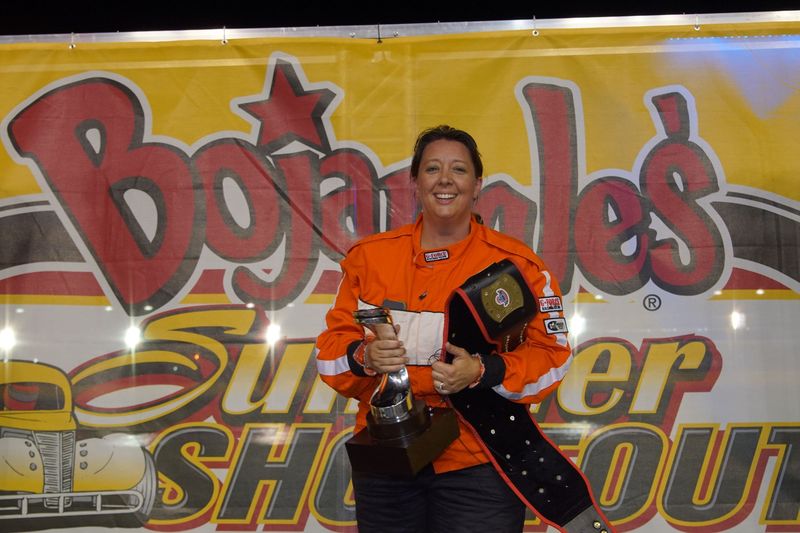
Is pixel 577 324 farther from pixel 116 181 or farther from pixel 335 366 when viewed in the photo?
pixel 116 181

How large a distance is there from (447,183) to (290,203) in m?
1.40

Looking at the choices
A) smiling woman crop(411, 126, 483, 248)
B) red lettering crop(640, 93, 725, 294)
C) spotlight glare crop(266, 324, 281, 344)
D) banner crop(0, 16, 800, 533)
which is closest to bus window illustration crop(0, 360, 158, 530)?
banner crop(0, 16, 800, 533)

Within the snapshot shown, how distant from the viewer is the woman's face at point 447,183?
6.07 feet

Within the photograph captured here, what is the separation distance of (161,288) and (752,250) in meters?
2.65

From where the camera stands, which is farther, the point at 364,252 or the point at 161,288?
the point at 161,288

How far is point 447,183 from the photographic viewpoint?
1.86 metres

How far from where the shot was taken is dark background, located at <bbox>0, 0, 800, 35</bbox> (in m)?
3.47

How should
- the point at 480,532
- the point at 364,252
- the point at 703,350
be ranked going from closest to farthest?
the point at 480,532, the point at 364,252, the point at 703,350

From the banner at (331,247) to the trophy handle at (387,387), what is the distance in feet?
4.78

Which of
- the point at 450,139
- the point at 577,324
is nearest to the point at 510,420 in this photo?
the point at 450,139

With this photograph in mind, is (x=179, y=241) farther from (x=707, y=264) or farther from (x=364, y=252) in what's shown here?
(x=707, y=264)

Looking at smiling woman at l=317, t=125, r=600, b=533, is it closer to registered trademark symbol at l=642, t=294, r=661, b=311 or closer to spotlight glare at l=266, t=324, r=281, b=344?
spotlight glare at l=266, t=324, r=281, b=344

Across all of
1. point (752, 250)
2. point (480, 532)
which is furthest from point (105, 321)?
point (752, 250)

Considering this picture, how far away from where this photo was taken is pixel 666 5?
11.1 ft
